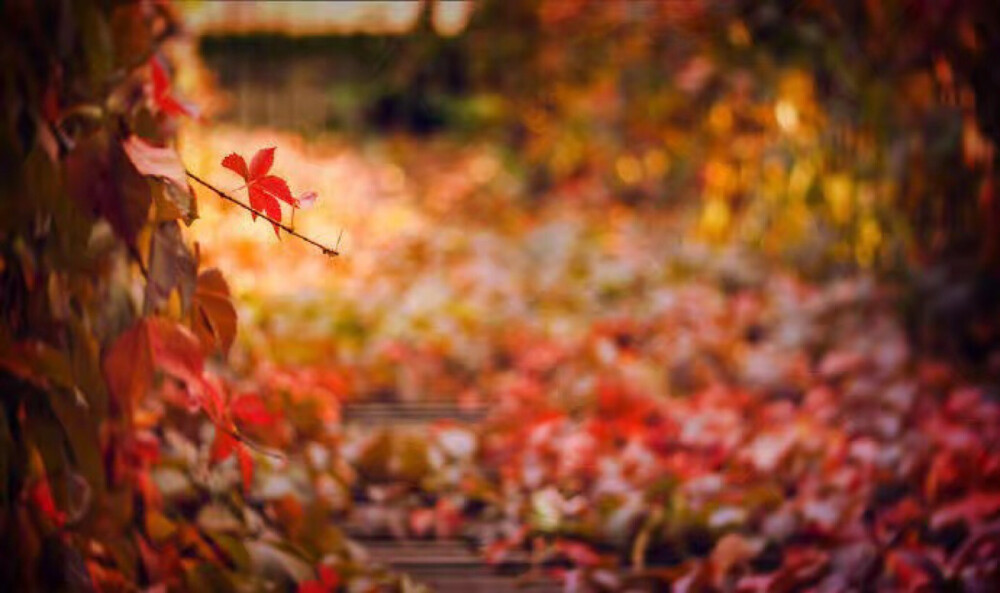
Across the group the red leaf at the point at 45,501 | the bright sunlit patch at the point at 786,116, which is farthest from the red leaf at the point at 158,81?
the bright sunlit patch at the point at 786,116

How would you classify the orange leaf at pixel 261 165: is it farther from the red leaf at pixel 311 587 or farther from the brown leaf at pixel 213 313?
the red leaf at pixel 311 587

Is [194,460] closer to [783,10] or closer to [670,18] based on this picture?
[783,10]

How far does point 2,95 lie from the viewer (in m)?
1.31

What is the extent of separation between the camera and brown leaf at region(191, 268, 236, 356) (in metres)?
1.35

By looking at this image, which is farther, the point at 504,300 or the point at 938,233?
the point at 504,300

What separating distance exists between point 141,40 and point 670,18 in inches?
165

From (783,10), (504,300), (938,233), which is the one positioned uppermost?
(783,10)

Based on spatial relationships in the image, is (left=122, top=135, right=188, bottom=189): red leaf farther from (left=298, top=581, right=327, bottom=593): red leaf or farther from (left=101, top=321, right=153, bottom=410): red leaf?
(left=298, top=581, right=327, bottom=593): red leaf

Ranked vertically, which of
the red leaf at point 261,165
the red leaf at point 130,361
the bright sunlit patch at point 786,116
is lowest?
the red leaf at point 130,361

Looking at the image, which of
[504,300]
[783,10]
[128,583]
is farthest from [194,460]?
[783,10]

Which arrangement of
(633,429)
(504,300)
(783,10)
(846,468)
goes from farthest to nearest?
(504,300), (783,10), (633,429), (846,468)

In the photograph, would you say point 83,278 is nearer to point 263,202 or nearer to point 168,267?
point 168,267

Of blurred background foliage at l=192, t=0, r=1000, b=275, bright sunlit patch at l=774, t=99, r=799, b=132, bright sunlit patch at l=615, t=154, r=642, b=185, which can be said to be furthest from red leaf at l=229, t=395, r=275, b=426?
bright sunlit patch at l=615, t=154, r=642, b=185

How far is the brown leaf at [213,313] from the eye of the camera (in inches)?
53.2
